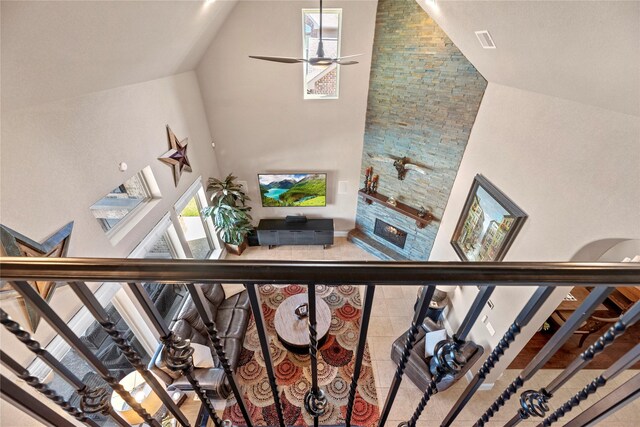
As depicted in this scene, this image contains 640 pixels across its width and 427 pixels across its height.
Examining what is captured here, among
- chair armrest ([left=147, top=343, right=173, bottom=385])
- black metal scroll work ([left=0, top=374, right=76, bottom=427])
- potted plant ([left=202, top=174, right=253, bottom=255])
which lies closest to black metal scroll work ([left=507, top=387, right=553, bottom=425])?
black metal scroll work ([left=0, top=374, right=76, bottom=427])

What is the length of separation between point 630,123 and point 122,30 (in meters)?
4.31

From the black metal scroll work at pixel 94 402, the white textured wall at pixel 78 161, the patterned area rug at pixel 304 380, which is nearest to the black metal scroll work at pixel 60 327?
the black metal scroll work at pixel 94 402

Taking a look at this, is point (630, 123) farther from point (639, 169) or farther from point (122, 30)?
point (122, 30)

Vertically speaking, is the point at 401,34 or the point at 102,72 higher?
the point at 401,34

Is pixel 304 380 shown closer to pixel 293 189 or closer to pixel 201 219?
pixel 201 219

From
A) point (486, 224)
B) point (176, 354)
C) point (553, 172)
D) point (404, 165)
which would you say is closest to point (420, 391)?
point (486, 224)

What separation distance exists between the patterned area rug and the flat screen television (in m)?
2.51

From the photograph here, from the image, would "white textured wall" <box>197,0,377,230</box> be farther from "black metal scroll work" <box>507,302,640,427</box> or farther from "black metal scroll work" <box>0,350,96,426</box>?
"black metal scroll work" <box>0,350,96,426</box>

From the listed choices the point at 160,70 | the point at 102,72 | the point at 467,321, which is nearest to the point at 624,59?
the point at 467,321

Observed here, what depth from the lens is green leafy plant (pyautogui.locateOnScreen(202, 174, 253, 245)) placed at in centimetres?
576

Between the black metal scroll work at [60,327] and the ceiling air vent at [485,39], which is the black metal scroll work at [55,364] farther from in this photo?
the ceiling air vent at [485,39]

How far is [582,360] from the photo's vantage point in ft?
2.93

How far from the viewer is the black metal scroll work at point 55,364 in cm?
71

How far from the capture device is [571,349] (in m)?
4.35
